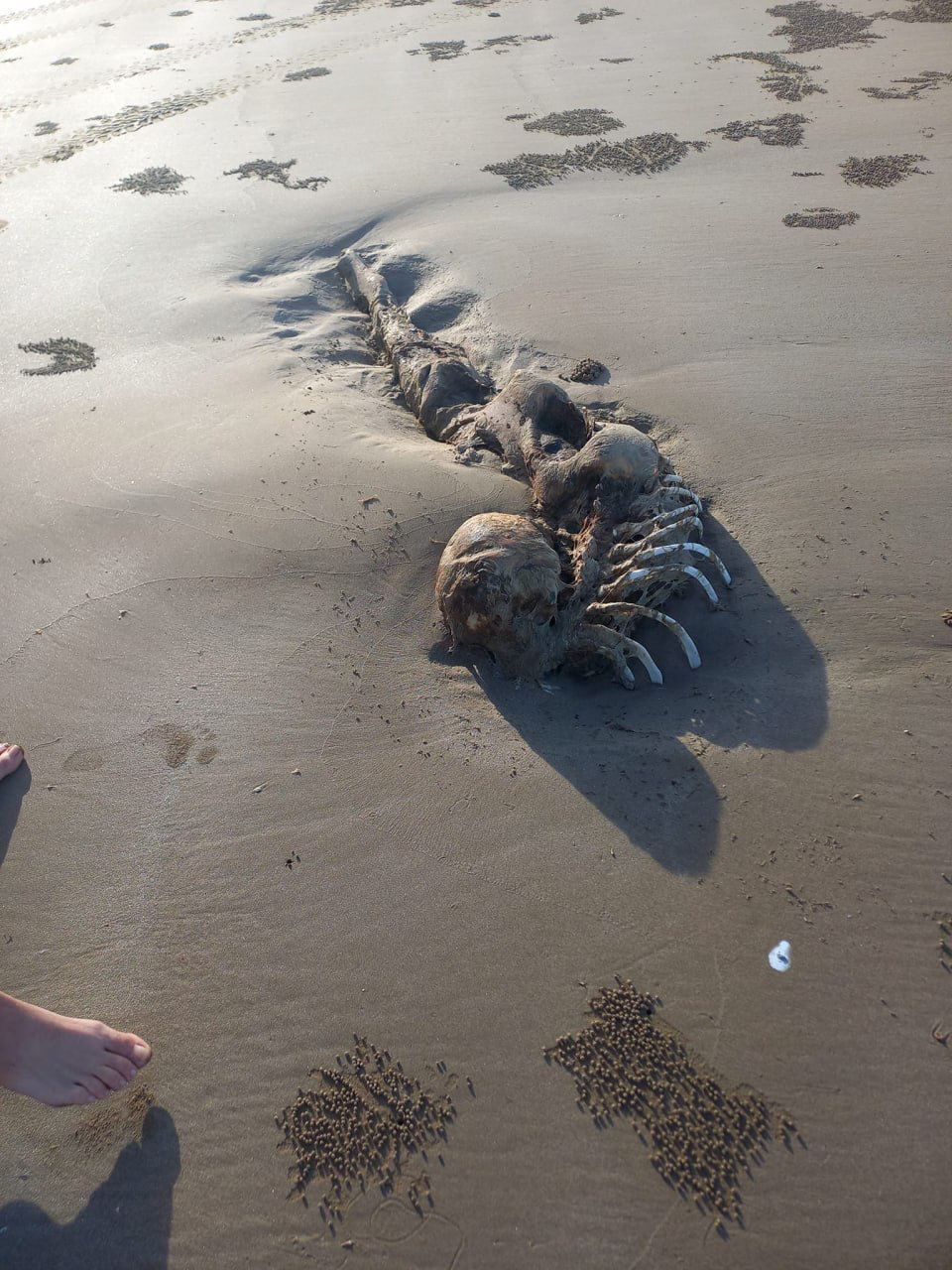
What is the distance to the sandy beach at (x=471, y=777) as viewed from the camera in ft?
6.72


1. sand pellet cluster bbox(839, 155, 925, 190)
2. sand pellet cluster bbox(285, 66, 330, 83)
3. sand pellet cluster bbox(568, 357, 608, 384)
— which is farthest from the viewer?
sand pellet cluster bbox(285, 66, 330, 83)

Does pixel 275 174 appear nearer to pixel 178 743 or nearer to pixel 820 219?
pixel 820 219

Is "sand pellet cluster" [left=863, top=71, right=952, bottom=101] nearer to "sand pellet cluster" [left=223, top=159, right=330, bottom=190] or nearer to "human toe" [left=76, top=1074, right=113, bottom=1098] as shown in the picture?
"sand pellet cluster" [left=223, top=159, right=330, bottom=190]

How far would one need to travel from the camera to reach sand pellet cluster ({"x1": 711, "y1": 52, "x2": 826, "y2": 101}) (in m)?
8.48

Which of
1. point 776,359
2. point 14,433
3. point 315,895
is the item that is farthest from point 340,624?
point 776,359

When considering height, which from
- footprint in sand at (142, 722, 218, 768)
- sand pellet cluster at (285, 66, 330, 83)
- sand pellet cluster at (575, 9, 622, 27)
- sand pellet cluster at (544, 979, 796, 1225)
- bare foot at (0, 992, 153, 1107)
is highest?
sand pellet cluster at (575, 9, 622, 27)

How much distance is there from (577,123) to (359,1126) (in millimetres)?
9271

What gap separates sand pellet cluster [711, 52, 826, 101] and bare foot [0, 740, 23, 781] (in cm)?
941

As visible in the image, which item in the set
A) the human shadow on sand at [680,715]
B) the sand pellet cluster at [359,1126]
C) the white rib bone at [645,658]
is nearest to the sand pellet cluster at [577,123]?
the human shadow on sand at [680,715]

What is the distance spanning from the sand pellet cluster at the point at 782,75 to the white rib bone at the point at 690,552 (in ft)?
24.0

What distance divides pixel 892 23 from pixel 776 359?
8.18 meters

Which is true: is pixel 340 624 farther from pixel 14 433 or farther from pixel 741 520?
pixel 14 433

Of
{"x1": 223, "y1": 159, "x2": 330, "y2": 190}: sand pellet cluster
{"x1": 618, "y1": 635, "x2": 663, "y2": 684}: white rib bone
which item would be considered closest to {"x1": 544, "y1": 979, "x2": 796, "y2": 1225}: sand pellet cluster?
{"x1": 618, "y1": 635, "x2": 663, "y2": 684}: white rib bone

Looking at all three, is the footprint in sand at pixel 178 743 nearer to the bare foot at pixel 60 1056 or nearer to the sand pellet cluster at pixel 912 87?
the bare foot at pixel 60 1056
